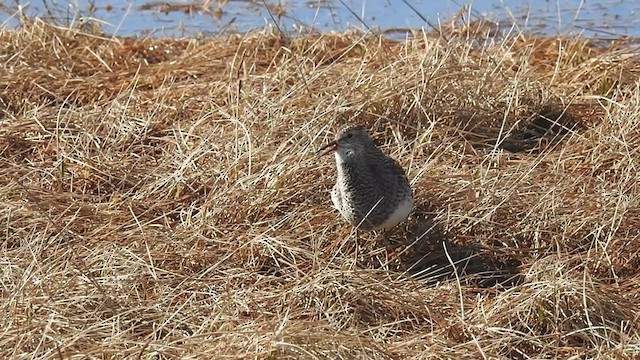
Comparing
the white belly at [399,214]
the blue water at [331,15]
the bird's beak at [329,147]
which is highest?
the bird's beak at [329,147]

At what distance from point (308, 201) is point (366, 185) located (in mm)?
318

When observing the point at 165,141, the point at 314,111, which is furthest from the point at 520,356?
the point at 165,141

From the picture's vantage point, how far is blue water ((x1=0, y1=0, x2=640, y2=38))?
7793 mm

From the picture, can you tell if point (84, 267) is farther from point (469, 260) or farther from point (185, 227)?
point (469, 260)

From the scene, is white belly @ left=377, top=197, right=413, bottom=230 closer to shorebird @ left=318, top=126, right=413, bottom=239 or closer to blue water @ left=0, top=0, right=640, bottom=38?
shorebird @ left=318, top=126, right=413, bottom=239

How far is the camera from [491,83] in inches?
242

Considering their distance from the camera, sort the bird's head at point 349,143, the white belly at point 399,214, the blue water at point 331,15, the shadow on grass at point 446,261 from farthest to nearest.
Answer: the blue water at point 331,15, the bird's head at point 349,143, the white belly at point 399,214, the shadow on grass at point 446,261

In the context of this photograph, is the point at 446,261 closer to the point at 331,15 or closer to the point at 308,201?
the point at 308,201

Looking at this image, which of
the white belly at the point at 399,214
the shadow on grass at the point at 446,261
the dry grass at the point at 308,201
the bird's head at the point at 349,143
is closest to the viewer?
the dry grass at the point at 308,201

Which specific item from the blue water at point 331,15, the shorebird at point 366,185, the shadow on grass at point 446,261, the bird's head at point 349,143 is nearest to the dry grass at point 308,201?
the shadow on grass at point 446,261

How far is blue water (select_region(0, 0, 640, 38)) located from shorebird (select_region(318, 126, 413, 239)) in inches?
93.4

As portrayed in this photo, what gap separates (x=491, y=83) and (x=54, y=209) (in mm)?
2039

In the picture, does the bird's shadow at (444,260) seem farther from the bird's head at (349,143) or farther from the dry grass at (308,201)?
the bird's head at (349,143)

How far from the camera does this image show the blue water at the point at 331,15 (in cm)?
779
